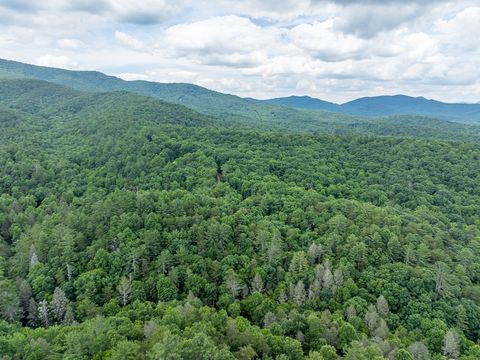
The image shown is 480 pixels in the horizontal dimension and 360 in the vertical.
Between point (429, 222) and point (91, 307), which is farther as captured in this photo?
point (429, 222)

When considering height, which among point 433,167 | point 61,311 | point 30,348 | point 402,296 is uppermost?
point 433,167

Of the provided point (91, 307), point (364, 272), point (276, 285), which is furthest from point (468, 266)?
point (91, 307)

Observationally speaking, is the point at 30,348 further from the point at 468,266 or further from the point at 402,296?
the point at 468,266

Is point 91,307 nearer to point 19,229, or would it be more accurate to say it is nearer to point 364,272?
point 19,229

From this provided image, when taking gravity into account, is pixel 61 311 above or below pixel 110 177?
below

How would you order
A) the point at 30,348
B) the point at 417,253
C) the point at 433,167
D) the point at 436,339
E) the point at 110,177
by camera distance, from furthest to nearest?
the point at 433,167 < the point at 110,177 < the point at 417,253 < the point at 436,339 < the point at 30,348

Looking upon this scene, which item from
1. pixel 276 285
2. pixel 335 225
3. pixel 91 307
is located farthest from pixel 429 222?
pixel 91 307

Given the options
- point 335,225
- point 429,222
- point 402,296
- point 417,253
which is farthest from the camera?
point 429,222
